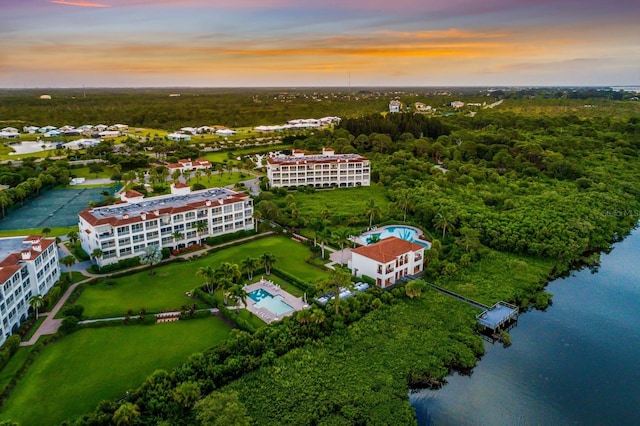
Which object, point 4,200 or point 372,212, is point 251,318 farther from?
point 4,200

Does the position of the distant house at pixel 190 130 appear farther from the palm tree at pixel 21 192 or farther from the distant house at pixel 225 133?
the palm tree at pixel 21 192

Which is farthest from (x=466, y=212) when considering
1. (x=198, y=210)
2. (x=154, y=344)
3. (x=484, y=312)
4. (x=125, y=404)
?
(x=125, y=404)

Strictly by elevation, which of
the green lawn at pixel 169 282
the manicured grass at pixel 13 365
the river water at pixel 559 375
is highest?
the green lawn at pixel 169 282

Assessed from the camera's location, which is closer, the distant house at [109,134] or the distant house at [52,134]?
the distant house at [109,134]

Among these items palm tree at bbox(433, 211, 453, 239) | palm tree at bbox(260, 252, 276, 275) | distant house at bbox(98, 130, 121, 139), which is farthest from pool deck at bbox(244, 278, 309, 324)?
distant house at bbox(98, 130, 121, 139)

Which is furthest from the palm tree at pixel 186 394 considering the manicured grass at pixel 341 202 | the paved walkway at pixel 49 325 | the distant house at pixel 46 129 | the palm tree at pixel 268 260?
the distant house at pixel 46 129

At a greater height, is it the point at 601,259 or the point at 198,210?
the point at 198,210

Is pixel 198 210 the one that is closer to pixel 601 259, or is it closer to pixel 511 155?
pixel 601 259

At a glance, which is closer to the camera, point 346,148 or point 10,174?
point 10,174
